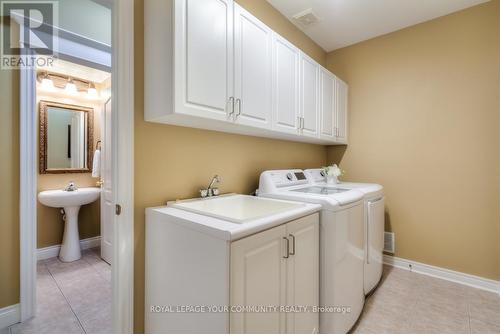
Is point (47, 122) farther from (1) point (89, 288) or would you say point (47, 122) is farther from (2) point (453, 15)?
(2) point (453, 15)

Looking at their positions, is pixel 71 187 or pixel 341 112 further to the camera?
pixel 71 187

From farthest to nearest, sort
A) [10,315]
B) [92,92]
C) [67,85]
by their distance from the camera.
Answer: [92,92] < [67,85] < [10,315]

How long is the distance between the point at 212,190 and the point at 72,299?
1.60m

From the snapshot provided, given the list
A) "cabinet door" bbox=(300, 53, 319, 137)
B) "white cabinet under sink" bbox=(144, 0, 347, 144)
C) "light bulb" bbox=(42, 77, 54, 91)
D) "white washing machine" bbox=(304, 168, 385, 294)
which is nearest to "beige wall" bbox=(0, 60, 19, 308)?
"white cabinet under sink" bbox=(144, 0, 347, 144)

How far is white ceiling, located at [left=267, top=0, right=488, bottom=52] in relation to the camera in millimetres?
2127

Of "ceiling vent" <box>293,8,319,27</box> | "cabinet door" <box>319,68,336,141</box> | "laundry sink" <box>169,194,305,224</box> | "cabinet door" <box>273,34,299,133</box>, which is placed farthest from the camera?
"cabinet door" <box>319,68,336,141</box>

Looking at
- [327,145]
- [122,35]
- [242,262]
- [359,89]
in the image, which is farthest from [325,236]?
[359,89]

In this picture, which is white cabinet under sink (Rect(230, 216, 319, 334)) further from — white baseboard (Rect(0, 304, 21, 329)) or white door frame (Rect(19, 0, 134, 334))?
white baseboard (Rect(0, 304, 21, 329))

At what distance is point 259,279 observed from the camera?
1031 mm

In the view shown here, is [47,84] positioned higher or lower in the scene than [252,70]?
higher

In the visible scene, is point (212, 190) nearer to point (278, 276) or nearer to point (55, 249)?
point (278, 276)

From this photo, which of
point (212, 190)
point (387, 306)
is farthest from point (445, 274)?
point (212, 190)

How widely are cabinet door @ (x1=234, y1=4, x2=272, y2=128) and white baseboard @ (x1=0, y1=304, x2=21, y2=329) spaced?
213 centimetres

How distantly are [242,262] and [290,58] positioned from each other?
1.66 metres
